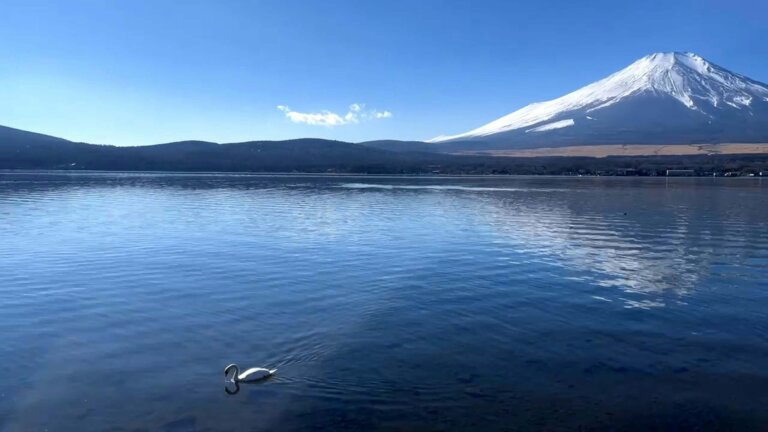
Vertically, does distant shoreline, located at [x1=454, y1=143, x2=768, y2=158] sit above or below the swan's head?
above

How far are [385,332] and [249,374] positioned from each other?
120 inches

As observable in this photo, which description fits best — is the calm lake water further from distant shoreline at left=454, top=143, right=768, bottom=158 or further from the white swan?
distant shoreline at left=454, top=143, right=768, bottom=158

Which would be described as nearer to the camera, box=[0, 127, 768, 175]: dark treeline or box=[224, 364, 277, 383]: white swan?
box=[224, 364, 277, 383]: white swan

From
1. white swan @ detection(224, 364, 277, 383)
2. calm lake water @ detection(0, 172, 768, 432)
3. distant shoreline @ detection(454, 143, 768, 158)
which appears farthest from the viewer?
distant shoreline @ detection(454, 143, 768, 158)

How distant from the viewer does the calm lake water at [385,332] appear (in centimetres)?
727

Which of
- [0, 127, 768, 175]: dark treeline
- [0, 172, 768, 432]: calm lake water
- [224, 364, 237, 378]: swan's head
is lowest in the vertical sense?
[0, 172, 768, 432]: calm lake water

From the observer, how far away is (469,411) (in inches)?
285

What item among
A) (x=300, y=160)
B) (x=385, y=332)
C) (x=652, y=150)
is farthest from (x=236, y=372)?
(x=652, y=150)

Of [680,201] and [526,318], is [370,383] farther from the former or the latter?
[680,201]

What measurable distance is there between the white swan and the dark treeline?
10701cm

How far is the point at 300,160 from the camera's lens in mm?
157000

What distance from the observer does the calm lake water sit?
7.27 metres

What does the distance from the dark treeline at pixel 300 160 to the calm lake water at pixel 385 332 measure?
96758 millimetres

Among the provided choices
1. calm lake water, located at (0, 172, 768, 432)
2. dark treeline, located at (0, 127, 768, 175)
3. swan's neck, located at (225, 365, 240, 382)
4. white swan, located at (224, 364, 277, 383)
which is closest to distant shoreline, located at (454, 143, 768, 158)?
dark treeline, located at (0, 127, 768, 175)
